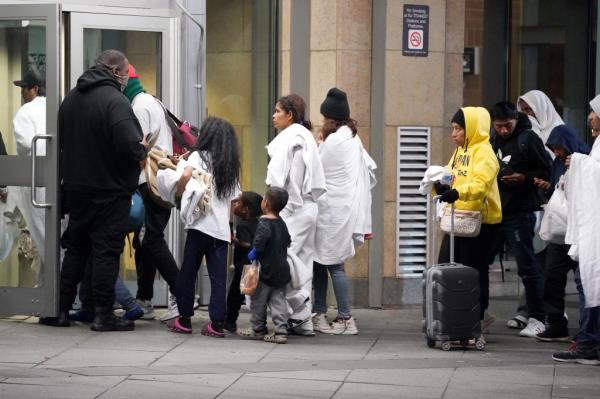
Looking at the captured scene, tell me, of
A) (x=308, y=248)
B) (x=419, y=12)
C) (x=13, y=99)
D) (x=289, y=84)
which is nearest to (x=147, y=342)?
(x=308, y=248)

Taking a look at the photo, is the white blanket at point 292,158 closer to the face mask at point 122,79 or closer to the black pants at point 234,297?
the black pants at point 234,297

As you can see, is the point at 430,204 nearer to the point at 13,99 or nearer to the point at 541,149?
the point at 541,149

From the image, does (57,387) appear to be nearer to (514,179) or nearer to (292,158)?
(292,158)

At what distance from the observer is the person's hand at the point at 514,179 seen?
11.2 meters

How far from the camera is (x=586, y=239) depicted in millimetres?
9680

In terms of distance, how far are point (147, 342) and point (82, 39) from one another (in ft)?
8.32

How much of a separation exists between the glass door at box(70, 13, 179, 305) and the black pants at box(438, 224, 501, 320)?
2.48m

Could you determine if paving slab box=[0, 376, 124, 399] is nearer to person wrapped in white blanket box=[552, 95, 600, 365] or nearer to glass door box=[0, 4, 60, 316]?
glass door box=[0, 4, 60, 316]

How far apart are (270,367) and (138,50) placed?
3516 millimetres

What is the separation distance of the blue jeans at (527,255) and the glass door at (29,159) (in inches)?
136

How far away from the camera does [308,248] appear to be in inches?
433

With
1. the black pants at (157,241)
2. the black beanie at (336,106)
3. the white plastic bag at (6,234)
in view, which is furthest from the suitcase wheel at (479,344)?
the white plastic bag at (6,234)

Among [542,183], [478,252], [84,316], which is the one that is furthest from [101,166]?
[542,183]

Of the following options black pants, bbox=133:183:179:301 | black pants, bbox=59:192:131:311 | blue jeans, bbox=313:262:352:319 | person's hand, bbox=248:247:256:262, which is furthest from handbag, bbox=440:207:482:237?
black pants, bbox=59:192:131:311
